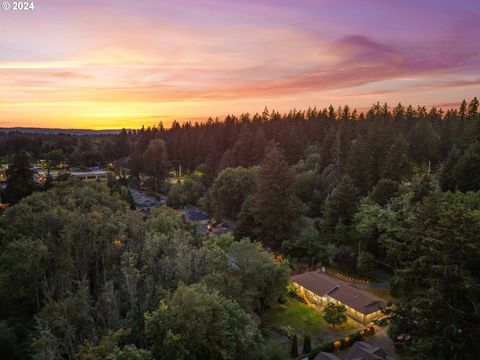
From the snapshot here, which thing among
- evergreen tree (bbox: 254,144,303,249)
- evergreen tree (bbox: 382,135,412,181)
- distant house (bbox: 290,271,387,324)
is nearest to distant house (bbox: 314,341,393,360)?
distant house (bbox: 290,271,387,324)

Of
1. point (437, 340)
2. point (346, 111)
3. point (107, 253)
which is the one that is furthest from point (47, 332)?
point (346, 111)

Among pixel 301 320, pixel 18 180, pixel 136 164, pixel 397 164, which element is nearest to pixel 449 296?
pixel 301 320

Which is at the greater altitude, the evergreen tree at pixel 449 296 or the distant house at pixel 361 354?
the evergreen tree at pixel 449 296

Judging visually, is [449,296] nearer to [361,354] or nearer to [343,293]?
[361,354]

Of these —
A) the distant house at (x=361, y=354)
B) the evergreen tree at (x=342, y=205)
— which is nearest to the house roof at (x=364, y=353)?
the distant house at (x=361, y=354)

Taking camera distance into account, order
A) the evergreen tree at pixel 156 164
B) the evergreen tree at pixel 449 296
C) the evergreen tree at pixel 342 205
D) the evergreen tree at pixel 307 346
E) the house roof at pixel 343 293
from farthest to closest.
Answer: the evergreen tree at pixel 156 164 < the evergreen tree at pixel 342 205 < the house roof at pixel 343 293 < the evergreen tree at pixel 307 346 < the evergreen tree at pixel 449 296

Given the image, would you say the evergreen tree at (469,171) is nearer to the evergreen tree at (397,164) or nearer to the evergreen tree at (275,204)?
the evergreen tree at (397,164)

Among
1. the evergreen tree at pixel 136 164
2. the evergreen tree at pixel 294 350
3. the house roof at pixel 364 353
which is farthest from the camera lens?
the evergreen tree at pixel 136 164
